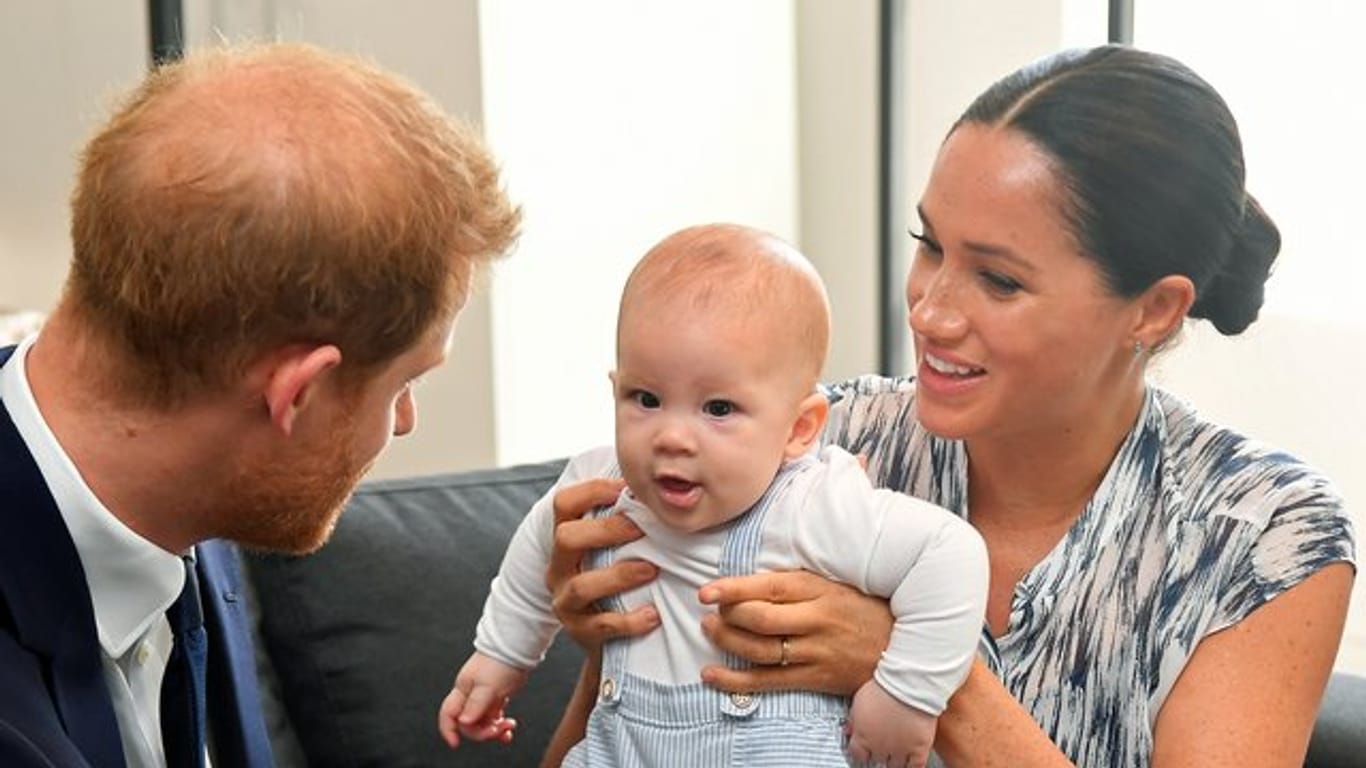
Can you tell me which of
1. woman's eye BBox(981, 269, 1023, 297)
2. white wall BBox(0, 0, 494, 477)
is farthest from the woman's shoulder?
white wall BBox(0, 0, 494, 477)

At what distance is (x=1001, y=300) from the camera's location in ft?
5.71

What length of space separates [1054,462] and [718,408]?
0.45m

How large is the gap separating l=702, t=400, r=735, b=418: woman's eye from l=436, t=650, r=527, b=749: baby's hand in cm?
37

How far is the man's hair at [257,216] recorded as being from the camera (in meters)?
1.33

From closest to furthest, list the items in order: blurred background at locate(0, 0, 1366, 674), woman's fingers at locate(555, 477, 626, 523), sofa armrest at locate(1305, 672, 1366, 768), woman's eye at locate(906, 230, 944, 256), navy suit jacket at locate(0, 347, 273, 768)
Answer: navy suit jacket at locate(0, 347, 273, 768), woman's fingers at locate(555, 477, 626, 523), woman's eye at locate(906, 230, 944, 256), sofa armrest at locate(1305, 672, 1366, 768), blurred background at locate(0, 0, 1366, 674)

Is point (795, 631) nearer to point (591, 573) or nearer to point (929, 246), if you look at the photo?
point (591, 573)

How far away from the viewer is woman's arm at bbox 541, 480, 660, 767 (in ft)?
5.28

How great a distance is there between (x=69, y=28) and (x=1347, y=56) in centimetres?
217

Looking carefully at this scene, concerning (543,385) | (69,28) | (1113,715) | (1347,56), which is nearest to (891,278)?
(543,385)

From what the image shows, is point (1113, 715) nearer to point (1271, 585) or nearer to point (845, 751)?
point (1271, 585)

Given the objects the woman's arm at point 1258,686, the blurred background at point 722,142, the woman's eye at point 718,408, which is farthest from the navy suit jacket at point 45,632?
the blurred background at point 722,142

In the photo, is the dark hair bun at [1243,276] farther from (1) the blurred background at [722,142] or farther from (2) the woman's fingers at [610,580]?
(1) the blurred background at [722,142]

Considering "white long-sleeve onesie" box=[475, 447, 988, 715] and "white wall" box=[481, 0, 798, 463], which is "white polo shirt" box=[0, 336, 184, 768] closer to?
"white long-sleeve onesie" box=[475, 447, 988, 715]

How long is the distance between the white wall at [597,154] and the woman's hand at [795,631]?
1820mm
